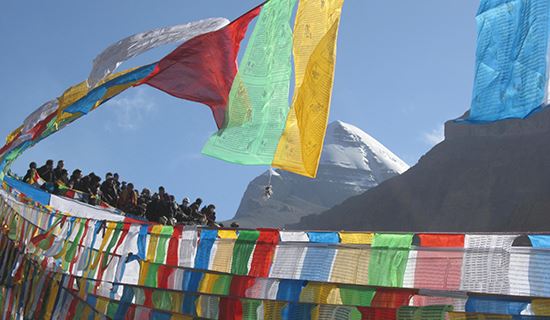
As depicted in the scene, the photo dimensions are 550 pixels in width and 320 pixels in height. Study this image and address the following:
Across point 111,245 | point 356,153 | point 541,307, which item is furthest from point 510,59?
point 356,153

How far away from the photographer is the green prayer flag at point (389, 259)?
531 cm

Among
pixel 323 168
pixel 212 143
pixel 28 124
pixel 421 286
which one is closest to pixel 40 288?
pixel 28 124

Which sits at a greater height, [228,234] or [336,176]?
[336,176]

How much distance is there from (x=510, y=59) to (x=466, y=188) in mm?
76564

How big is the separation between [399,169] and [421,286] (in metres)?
181

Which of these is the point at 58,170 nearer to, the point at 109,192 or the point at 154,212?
the point at 109,192

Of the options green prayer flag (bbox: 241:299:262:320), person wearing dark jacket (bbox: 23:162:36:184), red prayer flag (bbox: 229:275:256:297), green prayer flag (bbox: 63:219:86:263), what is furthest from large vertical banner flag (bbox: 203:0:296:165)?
person wearing dark jacket (bbox: 23:162:36:184)

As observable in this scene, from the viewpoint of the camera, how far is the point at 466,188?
261 feet

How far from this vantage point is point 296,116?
6738mm

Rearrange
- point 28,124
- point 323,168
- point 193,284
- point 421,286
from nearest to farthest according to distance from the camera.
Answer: point 421,286 < point 193,284 < point 28,124 < point 323,168

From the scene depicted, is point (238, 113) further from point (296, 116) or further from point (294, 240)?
point (294, 240)

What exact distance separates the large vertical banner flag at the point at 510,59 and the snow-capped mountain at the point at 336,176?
143m

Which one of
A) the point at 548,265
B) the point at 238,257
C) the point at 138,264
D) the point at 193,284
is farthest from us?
the point at 138,264

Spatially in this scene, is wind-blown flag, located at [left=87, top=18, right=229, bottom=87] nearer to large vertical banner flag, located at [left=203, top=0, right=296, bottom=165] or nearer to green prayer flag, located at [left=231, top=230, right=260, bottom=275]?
large vertical banner flag, located at [left=203, top=0, right=296, bottom=165]
